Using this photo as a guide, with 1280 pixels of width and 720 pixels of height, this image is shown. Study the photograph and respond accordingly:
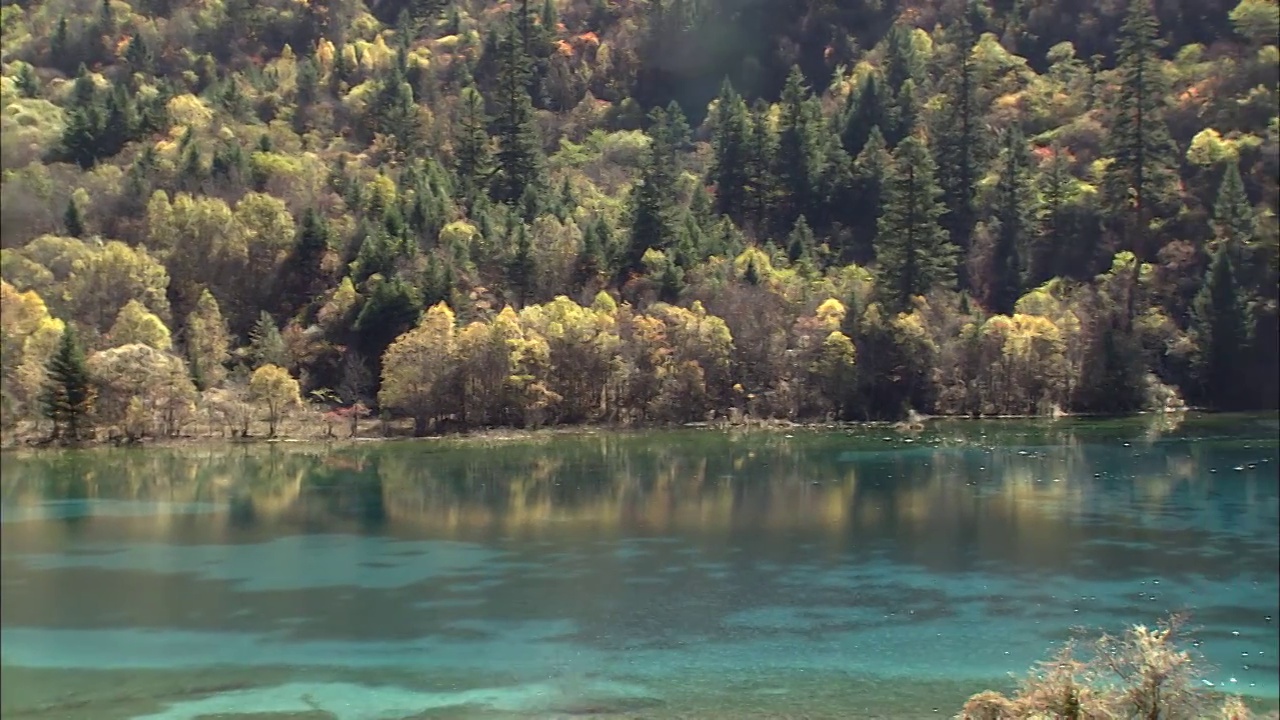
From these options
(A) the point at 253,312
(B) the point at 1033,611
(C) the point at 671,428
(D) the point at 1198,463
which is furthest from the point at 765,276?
(B) the point at 1033,611

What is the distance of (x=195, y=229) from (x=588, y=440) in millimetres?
29355

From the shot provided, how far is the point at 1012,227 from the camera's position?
7762 cm

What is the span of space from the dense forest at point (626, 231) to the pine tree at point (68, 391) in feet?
0.72

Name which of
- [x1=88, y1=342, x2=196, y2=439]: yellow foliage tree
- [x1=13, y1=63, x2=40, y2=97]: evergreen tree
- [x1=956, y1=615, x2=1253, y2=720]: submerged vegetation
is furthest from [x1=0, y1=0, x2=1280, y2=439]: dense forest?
[x1=956, y1=615, x2=1253, y2=720]: submerged vegetation

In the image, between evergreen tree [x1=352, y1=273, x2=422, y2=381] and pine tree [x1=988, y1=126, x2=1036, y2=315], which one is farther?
pine tree [x1=988, y1=126, x2=1036, y2=315]

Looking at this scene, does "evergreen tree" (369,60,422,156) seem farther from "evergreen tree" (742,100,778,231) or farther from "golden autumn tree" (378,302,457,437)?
"golden autumn tree" (378,302,457,437)

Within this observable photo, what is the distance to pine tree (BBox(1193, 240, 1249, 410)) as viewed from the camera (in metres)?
23.9

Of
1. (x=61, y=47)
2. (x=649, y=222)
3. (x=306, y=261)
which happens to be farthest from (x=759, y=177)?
(x=61, y=47)

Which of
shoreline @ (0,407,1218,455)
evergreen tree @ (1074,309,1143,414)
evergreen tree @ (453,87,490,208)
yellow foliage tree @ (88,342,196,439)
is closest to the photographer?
yellow foliage tree @ (88,342,196,439)

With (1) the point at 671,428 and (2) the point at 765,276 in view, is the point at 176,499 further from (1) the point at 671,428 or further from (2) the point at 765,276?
(2) the point at 765,276

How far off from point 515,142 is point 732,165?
620 inches

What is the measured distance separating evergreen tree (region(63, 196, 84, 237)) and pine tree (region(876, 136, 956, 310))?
44.4 m

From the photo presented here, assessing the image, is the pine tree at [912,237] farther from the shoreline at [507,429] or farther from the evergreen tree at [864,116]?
the evergreen tree at [864,116]

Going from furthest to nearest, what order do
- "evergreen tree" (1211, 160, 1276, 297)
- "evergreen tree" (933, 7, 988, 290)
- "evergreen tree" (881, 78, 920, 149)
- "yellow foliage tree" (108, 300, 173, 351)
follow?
"evergreen tree" (881, 78, 920, 149)
"evergreen tree" (933, 7, 988, 290)
"yellow foliage tree" (108, 300, 173, 351)
"evergreen tree" (1211, 160, 1276, 297)
